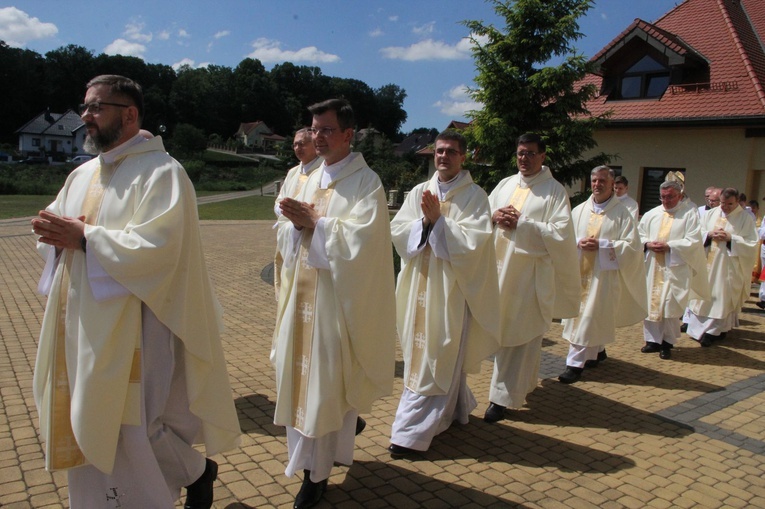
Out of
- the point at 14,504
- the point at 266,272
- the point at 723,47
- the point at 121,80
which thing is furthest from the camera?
the point at 723,47

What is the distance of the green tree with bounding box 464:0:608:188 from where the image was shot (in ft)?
37.5

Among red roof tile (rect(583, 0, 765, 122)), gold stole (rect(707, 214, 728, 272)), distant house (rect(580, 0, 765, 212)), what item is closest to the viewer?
gold stole (rect(707, 214, 728, 272))

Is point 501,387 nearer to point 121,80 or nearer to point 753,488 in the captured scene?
point 753,488

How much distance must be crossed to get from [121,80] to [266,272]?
10.1m

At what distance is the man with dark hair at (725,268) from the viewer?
367 inches

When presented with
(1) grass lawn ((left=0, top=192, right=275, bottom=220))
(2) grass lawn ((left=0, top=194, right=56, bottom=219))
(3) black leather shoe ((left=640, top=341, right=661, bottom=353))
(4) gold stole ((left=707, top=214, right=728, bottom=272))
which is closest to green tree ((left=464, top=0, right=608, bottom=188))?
(4) gold stole ((left=707, top=214, right=728, bottom=272))

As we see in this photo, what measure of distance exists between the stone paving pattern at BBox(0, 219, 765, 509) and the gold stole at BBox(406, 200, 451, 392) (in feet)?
1.95

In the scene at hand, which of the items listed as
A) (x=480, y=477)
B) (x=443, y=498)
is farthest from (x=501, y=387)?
(x=443, y=498)

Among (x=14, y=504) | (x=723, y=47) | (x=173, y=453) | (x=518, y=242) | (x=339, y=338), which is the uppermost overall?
(x=723, y=47)

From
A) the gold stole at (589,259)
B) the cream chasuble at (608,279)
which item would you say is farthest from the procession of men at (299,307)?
the gold stole at (589,259)

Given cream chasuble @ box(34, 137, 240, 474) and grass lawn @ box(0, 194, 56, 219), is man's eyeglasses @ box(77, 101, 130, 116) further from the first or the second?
grass lawn @ box(0, 194, 56, 219)

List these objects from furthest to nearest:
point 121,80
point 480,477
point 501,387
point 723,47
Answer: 1. point 723,47
2. point 501,387
3. point 480,477
4. point 121,80

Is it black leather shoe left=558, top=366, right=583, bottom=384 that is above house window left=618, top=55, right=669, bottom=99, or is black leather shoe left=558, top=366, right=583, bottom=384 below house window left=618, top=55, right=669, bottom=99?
below

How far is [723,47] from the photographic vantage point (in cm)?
1723
